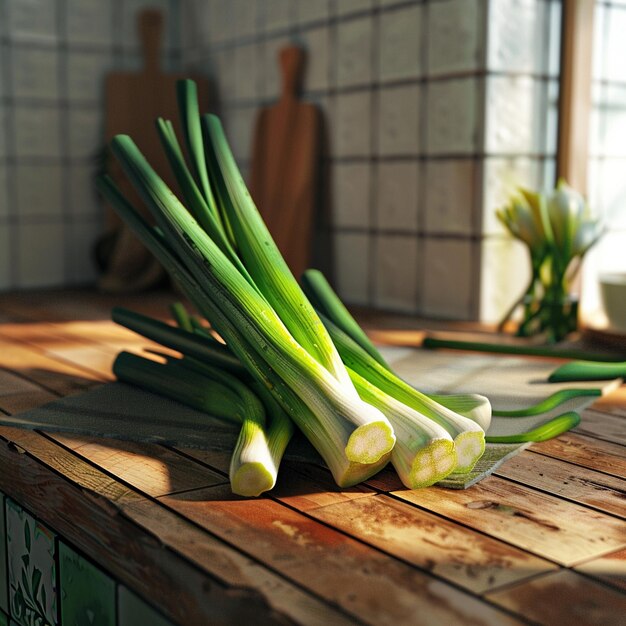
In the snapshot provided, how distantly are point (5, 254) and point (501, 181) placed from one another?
1185mm

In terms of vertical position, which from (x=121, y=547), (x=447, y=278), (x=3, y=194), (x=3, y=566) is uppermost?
(x=3, y=194)

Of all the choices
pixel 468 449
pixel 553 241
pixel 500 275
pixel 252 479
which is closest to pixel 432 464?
pixel 468 449

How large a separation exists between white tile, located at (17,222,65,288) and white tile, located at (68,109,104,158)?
0.19 metres

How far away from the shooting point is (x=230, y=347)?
81cm

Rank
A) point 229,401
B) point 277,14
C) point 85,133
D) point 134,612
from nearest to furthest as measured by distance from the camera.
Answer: point 134,612, point 229,401, point 277,14, point 85,133

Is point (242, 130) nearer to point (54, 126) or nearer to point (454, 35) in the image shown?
point (54, 126)

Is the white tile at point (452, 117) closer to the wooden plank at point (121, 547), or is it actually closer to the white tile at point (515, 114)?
the white tile at point (515, 114)

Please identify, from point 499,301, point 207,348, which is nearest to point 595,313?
point 499,301

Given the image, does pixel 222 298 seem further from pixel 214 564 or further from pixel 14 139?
pixel 14 139

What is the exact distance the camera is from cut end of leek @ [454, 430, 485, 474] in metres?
0.70

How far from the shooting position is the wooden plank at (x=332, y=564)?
1.67 feet

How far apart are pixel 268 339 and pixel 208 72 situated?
1583 mm

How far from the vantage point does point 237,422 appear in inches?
32.9

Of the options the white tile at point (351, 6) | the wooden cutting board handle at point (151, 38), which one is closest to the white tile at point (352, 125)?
the white tile at point (351, 6)
